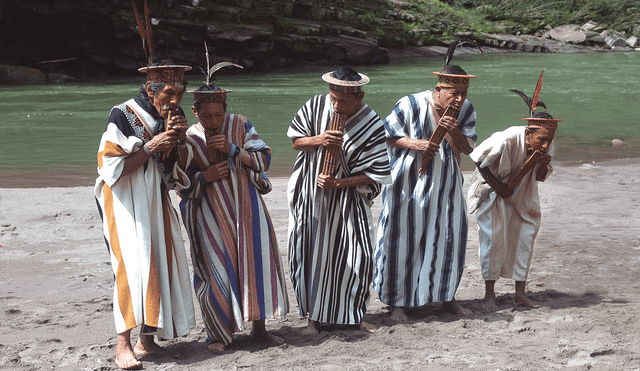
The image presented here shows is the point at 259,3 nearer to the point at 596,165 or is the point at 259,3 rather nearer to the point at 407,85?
the point at 407,85

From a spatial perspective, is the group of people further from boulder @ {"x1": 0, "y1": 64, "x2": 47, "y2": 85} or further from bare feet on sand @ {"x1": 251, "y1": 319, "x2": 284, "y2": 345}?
boulder @ {"x1": 0, "y1": 64, "x2": 47, "y2": 85}

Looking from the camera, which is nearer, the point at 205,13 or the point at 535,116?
the point at 535,116

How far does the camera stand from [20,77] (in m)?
28.4

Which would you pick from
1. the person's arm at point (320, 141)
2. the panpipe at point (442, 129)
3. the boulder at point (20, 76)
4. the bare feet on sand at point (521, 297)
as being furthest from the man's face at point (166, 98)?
the boulder at point (20, 76)

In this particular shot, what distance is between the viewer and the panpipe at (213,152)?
Result: 3.97 meters

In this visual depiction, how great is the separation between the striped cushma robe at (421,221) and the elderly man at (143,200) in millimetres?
1559

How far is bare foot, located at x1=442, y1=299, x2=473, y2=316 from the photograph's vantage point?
4691 mm

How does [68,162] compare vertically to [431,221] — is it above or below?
below

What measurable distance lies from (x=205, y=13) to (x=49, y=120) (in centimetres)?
1501

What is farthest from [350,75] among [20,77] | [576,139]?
[20,77]

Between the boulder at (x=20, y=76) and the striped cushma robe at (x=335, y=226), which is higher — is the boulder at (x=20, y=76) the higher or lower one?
the lower one

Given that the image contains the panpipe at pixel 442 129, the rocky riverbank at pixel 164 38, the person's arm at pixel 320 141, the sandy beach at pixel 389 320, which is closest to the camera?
the sandy beach at pixel 389 320

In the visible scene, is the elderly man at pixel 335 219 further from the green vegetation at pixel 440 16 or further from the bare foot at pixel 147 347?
the green vegetation at pixel 440 16

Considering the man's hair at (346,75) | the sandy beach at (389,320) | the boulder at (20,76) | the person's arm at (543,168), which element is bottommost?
the boulder at (20,76)
